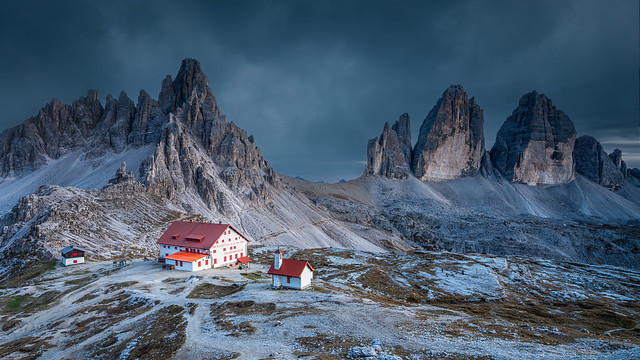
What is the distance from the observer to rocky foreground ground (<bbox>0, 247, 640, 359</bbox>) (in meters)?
27.3

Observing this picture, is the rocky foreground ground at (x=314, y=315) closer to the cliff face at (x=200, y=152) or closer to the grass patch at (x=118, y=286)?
the grass patch at (x=118, y=286)

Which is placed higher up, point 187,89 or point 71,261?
point 187,89

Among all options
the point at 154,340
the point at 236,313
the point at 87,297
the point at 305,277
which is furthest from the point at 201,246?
the point at 154,340

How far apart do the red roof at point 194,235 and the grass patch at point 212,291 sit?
624 inches

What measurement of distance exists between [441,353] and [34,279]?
7482cm

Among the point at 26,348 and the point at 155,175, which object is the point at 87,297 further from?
Answer: the point at 155,175

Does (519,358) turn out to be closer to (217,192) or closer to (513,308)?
(513,308)

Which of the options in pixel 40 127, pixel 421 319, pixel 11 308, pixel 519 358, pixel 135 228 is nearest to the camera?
pixel 519 358

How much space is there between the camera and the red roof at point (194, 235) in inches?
2699

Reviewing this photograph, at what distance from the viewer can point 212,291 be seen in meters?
50.4

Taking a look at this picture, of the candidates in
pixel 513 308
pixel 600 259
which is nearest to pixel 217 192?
pixel 513 308

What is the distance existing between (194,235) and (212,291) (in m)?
23.5

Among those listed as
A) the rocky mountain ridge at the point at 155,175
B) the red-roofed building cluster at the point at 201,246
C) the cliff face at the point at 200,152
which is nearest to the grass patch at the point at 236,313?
the red-roofed building cluster at the point at 201,246

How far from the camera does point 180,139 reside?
151 m
